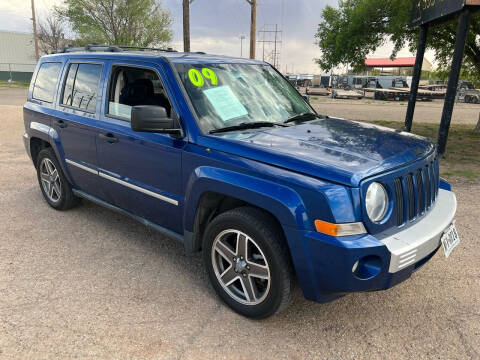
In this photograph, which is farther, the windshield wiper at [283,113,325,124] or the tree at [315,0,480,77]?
the tree at [315,0,480,77]

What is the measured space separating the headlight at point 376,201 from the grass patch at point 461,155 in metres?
2.93

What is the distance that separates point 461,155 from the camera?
357 inches

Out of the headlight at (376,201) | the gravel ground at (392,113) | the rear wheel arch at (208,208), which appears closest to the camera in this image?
the headlight at (376,201)

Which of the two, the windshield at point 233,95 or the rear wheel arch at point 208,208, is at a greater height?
the windshield at point 233,95

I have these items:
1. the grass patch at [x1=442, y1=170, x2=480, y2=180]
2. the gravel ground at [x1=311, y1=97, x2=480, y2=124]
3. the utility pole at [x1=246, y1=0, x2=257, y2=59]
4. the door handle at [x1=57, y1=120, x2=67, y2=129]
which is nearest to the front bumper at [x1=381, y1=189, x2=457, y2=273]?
the door handle at [x1=57, y1=120, x2=67, y2=129]

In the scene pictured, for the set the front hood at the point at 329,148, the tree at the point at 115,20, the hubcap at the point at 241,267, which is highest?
the tree at the point at 115,20

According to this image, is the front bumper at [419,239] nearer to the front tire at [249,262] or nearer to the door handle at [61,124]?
the front tire at [249,262]

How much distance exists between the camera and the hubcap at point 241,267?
294cm

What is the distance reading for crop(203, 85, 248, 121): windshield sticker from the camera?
10.9ft

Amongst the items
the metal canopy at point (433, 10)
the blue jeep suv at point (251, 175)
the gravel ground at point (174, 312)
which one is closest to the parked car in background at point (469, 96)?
the metal canopy at point (433, 10)

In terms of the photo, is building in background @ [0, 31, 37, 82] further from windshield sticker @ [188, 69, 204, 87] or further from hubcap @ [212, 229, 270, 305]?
hubcap @ [212, 229, 270, 305]

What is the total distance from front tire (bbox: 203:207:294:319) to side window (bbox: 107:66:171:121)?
1.38 m

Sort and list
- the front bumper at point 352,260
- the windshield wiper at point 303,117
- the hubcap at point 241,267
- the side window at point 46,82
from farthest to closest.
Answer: the side window at point 46,82, the windshield wiper at point 303,117, the hubcap at point 241,267, the front bumper at point 352,260

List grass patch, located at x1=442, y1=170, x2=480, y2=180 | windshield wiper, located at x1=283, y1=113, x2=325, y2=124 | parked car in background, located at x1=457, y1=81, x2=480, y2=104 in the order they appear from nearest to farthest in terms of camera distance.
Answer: windshield wiper, located at x1=283, y1=113, x2=325, y2=124 → grass patch, located at x1=442, y1=170, x2=480, y2=180 → parked car in background, located at x1=457, y1=81, x2=480, y2=104
